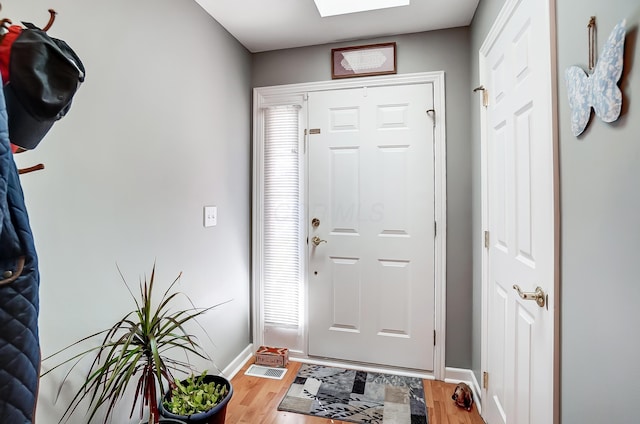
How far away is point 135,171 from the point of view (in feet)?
4.94

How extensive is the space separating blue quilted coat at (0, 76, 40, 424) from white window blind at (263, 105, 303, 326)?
1835 millimetres

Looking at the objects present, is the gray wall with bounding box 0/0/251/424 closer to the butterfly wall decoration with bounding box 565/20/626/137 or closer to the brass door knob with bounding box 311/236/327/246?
the brass door knob with bounding box 311/236/327/246

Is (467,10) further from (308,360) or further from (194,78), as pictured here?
(308,360)

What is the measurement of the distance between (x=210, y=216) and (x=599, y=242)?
75.3 inches

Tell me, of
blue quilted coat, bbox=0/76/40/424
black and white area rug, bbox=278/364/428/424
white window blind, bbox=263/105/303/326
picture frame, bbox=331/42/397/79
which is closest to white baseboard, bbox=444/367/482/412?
black and white area rug, bbox=278/364/428/424

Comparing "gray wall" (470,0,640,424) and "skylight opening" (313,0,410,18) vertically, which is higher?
"skylight opening" (313,0,410,18)

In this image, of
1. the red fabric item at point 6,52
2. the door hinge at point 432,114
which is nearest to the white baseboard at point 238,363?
the red fabric item at point 6,52

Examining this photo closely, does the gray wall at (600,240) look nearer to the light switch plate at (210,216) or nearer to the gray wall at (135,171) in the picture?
the gray wall at (135,171)

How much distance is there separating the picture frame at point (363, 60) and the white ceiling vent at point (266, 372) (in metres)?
2.26

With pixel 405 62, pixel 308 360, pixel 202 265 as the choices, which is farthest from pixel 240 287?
pixel 405 62

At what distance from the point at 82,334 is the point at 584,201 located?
181 cm

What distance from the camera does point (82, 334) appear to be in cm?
126

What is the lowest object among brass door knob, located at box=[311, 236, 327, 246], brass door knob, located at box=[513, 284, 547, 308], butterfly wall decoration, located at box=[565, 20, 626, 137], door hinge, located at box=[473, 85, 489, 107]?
brass door knob, located at box=[513, 284, 547, 308]

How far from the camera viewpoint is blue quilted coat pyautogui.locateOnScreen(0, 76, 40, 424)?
70 centimetres
